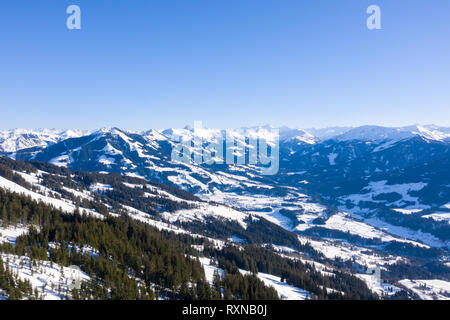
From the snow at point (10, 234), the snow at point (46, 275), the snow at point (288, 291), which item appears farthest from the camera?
the snow at point (288, 291)

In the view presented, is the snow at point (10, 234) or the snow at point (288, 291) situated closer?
the snow at point (10, 234)

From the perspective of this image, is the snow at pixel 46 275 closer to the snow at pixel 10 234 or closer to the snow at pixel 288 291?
the snow at pixel 10 234

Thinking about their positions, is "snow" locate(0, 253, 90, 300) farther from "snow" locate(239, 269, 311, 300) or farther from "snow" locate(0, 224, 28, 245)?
"snow" locate(239, 269, 311, 300)

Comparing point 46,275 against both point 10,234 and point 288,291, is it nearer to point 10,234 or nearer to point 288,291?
point 10,234

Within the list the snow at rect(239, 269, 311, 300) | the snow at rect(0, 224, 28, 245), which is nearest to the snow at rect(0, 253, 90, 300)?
the snow at rect(0, 224, 28, 245)

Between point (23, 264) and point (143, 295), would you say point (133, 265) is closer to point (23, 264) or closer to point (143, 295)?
point (143, 295)

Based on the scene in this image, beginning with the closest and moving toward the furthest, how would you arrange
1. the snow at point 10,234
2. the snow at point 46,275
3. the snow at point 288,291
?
the snow at point 46,275, the snow at point 10,234, the snow at point 288,291

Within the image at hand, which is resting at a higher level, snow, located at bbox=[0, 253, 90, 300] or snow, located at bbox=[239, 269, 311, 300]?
snow, located at bbox=[0, 253, 90, 300]

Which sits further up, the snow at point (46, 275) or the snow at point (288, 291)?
the snow at point (46, 275)

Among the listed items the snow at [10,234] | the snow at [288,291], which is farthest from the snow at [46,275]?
the snow at [288,291]

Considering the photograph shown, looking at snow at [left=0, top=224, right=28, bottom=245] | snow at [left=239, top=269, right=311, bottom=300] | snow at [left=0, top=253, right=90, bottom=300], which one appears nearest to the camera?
snow at [left=0, top=253, right=90, bottom=300]

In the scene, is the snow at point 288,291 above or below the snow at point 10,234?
below
